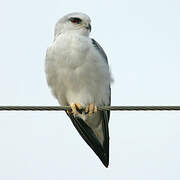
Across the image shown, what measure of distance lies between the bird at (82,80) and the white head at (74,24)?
66 millimetres

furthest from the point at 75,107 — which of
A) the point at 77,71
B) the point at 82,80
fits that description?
the point at 77,71

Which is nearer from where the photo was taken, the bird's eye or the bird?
the bird

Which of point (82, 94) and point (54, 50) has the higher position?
point (54, 50)

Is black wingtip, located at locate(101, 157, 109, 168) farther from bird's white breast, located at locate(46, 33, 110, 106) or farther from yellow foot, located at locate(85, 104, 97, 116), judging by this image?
bird's white breast, located at locate(46, 33, 110, 106)

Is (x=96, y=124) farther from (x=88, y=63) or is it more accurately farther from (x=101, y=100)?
(x=88, y=63)

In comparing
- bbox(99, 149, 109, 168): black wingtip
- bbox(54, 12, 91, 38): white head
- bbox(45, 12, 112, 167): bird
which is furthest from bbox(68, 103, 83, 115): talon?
bbox(54, 12, 91, 38): white head

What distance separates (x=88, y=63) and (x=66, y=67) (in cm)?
29

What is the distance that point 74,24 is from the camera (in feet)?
24.2

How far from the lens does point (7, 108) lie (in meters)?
4.79

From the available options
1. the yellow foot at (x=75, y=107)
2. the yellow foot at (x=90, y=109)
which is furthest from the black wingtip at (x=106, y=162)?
the yellow foot at (x=75, y=107)

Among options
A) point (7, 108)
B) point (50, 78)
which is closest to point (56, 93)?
point (50, 78)

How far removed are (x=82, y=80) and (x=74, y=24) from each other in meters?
1.15

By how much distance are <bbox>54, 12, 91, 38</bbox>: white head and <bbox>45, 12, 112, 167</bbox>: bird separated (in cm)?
7

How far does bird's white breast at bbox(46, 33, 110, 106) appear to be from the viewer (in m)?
6.51
